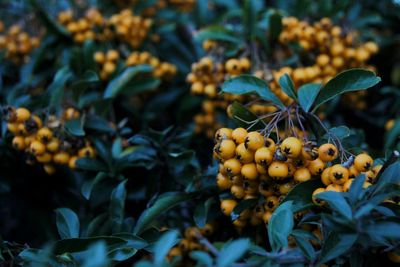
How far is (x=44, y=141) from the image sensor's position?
2006 mm

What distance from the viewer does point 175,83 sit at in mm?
3117

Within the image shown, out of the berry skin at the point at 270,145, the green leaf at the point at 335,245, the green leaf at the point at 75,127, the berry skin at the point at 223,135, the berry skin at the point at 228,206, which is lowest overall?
the berry skin at the point at 228,206

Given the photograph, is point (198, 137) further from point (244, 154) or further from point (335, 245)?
point (335, 245)

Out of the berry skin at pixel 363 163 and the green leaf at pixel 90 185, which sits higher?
the berry skin at pixel 363 163

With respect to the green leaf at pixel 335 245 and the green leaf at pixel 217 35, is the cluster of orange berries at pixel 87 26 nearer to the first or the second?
the green leaf at pixel 217 35

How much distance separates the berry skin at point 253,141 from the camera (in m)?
1.48

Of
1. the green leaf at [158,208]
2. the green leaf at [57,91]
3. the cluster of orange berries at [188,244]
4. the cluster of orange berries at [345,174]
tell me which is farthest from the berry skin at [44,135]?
the cluster of orange berries at [345,174]

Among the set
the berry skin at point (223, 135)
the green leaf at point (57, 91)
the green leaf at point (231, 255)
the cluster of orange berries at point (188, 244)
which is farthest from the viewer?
the green leaf at point (57, 91)

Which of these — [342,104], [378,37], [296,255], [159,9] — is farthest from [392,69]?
[296,255]

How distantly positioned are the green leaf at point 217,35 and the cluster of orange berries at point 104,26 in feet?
1.66

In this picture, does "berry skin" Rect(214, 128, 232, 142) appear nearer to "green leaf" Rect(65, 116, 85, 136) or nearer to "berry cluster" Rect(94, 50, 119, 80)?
"green leaf" Rect(65, 116, 85, 136)

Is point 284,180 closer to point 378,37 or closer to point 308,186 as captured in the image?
point 308,186

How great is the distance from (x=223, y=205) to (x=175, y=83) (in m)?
1.55

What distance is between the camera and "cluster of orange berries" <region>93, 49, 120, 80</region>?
255 cm
